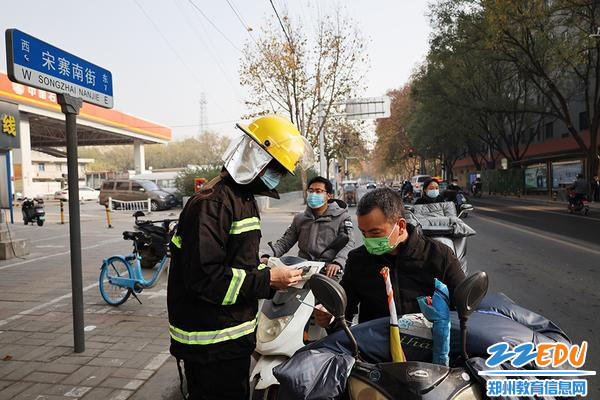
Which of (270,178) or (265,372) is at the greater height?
(270,178)

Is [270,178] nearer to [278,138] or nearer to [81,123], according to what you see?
[278,138]

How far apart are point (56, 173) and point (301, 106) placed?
48.7 m

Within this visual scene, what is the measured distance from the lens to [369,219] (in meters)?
2.24

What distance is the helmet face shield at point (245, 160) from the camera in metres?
2.14

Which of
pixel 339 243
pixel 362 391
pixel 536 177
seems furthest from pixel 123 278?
pixel 536 177

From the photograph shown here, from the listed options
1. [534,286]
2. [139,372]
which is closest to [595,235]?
[534,286]

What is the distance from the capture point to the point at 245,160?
219cm

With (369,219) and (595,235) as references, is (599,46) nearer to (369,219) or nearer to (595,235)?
(595,235)

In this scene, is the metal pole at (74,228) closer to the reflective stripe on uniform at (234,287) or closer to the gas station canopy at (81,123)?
the reflective stripe on uniform at (234,287)

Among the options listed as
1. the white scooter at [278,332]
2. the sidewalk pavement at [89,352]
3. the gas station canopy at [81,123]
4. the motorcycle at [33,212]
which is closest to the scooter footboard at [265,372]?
the white scooter at [278,332]

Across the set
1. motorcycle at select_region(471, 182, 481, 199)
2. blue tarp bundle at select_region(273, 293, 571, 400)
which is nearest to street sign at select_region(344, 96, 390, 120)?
motorcycle at select_region(471, 182, 481, 199)

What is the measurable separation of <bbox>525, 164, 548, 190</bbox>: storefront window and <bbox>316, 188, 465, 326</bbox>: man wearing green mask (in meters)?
34.8

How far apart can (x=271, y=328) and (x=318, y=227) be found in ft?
5.18

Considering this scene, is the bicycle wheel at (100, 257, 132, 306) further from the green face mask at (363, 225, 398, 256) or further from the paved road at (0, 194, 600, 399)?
the green face mask at (363, 225, 398, 256)
